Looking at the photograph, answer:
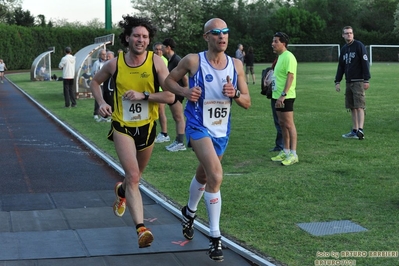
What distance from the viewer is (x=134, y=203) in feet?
20.6

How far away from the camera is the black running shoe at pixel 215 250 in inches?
228

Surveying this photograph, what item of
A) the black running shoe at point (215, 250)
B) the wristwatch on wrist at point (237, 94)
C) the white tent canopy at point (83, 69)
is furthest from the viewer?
the white tent canopy at point (83, 69)

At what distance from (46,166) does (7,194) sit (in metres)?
2.39

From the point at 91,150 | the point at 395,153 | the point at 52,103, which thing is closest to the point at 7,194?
the point at 91,150

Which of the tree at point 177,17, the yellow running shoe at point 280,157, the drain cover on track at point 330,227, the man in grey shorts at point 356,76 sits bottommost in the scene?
the yellow running shoe at point 280,157

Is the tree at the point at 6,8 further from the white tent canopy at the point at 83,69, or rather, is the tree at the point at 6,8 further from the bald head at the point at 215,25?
the bald head at the point at 215,25

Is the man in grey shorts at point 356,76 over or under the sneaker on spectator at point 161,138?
over

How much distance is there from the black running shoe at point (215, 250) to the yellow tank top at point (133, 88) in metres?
1.44

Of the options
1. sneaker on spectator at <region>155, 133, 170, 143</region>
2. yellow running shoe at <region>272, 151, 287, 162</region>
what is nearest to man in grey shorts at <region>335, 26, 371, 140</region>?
yellow running shoe at <region>272, 151, 287, 162</region>

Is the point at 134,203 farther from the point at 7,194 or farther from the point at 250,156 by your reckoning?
the point at 250,156

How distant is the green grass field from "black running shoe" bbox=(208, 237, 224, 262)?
1.26ft

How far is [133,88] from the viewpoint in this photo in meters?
6.54

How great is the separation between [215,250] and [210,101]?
4.56ft

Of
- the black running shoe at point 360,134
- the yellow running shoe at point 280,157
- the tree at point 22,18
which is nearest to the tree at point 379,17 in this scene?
the tree at point 22,18
